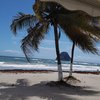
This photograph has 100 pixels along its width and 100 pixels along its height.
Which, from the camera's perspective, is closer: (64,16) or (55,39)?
(64,16)

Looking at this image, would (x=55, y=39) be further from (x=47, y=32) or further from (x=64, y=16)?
(x=64, y=16)

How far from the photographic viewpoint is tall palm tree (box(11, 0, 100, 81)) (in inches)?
563

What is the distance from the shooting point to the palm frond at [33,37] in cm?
1636

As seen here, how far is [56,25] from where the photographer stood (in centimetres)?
1605

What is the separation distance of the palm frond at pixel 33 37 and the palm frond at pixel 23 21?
1.17 feet

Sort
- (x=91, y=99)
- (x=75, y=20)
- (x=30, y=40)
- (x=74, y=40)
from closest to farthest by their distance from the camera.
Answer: (x=91, y=99)
(x=75, y=20)
(x=74, y=40)
(x=30, y=40)

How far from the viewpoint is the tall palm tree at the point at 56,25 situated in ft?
46.9

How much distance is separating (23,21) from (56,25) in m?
1.91

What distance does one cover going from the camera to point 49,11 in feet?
53.6

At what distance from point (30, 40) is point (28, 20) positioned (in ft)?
3.56

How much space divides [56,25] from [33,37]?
141 centimetres

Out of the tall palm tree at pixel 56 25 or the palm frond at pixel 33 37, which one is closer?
the tall palm tree at pixel 56 25

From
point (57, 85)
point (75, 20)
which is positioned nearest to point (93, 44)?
point (75, 20)

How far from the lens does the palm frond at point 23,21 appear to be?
653 inches
